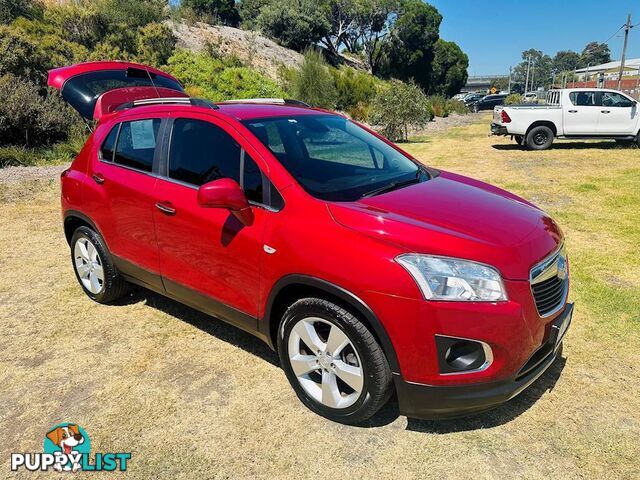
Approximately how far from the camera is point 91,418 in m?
2.88

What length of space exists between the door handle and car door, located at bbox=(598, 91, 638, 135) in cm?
1356

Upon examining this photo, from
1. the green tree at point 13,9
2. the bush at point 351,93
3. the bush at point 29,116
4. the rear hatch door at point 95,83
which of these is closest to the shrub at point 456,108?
the bush at point 351,93

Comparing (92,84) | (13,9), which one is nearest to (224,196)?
(92,84)

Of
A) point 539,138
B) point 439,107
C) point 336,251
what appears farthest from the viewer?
point 439,107

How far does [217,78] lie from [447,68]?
4055cm

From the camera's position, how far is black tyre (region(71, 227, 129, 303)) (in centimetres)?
407

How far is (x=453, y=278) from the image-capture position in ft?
7.57

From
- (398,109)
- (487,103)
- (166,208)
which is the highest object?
(487,103)

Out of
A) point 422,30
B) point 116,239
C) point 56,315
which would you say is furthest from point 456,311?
point 422,30

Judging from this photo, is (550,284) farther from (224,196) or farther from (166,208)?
(166,208)

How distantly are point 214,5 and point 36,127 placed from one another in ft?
134

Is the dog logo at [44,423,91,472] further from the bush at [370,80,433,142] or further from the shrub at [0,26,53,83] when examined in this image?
the bush at [370,80,433,142]

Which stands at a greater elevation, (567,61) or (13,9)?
(567,61)

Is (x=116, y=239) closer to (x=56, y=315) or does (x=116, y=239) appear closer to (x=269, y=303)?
(x=56, y=315)
